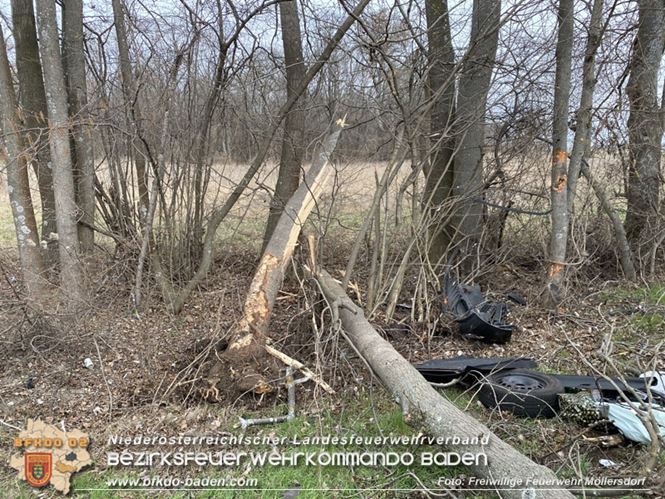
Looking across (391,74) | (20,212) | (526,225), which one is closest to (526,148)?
(526,225)

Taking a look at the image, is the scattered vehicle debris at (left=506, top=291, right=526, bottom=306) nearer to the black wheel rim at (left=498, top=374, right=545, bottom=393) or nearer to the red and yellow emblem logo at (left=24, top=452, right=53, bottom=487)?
the black wheel rim at (left=498, top=374, right=545, bottom=393)

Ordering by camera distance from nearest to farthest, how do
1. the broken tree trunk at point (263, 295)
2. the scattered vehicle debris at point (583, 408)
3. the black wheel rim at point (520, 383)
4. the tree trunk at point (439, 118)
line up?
the scattered vehicle debris at point (583, 408)
the black wheel rim at point (520, 383)
the broken tree trunk at point (263, 295)
the tree trunk at point (439, 118)

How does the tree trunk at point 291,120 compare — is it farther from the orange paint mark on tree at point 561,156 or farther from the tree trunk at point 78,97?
the orange paint mark on tree at point 561,156

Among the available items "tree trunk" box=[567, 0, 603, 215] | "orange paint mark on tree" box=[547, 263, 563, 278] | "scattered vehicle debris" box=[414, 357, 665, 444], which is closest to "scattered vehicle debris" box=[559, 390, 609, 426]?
"scattered vehicle debris" box=[414, 357, 665, 444]

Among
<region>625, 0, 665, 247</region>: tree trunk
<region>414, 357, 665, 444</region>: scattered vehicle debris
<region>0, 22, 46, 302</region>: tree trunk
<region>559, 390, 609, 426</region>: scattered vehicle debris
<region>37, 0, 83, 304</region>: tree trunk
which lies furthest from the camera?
<region>625, 0, 665, 247</region>: tree trunk

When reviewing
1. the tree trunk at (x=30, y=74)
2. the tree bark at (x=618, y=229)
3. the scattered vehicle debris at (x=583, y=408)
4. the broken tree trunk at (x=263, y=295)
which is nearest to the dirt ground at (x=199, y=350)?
the scattered vehicle debris at (x=583, y=408)

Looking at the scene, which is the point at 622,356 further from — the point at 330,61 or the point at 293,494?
the point at 330,61

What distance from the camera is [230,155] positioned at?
6.83 metres

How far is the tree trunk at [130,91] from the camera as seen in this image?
5.82 metres

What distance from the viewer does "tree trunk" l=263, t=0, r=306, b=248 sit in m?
6.67

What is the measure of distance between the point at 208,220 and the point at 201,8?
2.91 meters

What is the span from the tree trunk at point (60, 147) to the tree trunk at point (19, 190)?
1.09 ft

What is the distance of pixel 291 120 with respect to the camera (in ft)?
22.4

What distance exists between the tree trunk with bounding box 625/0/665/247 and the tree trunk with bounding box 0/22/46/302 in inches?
303
